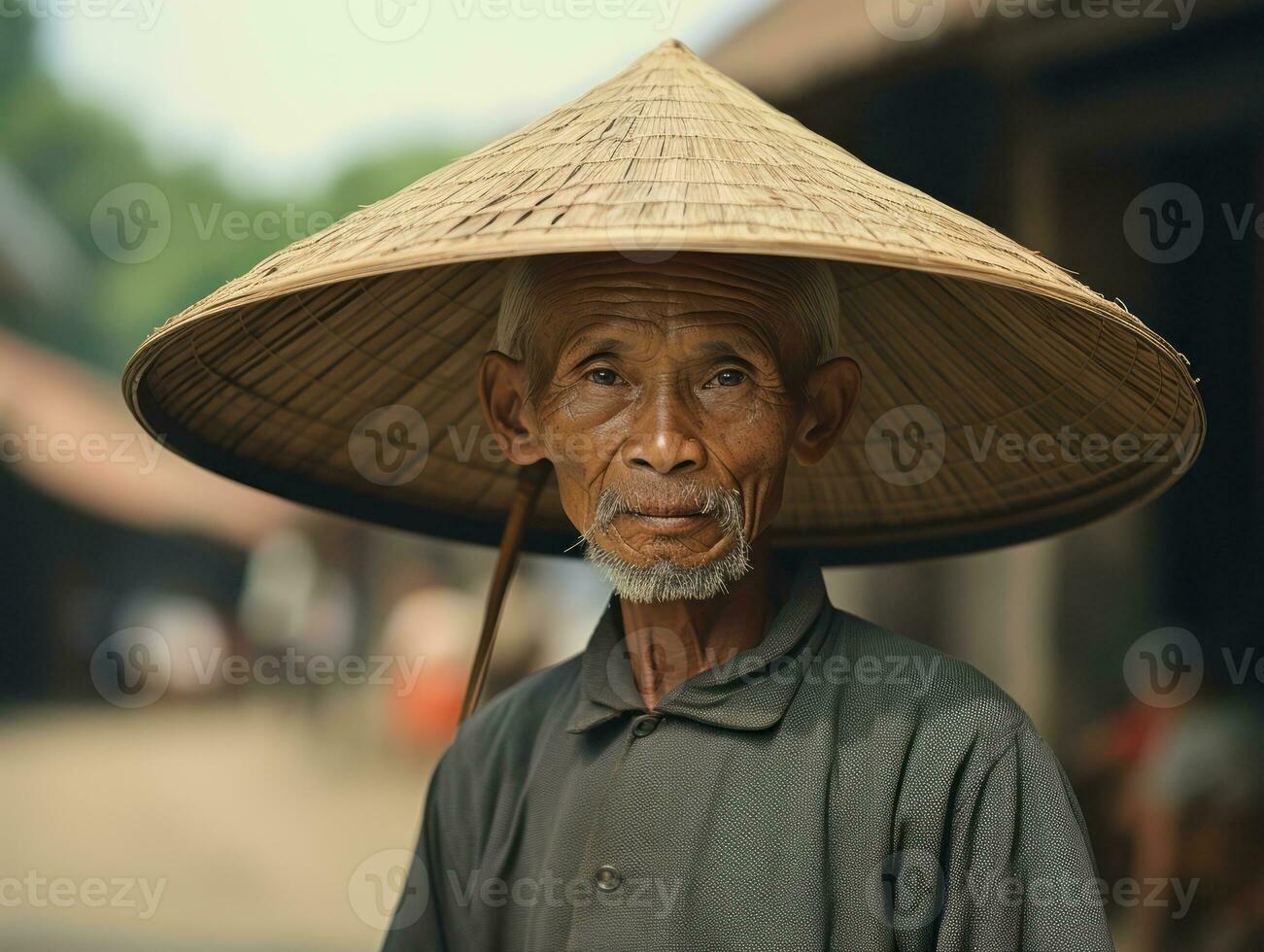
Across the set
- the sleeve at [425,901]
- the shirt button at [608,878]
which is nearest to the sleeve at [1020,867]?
the shirt button at [608,878]

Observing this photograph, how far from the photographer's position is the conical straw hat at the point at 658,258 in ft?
4.66

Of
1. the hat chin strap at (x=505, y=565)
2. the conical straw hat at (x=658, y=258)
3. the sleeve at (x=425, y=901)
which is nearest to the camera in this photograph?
the conical straw hat at (x=658, y=258)

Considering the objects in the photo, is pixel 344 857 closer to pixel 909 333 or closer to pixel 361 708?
pixel 361 708

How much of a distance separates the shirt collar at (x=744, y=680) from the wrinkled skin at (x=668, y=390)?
11 centimetres

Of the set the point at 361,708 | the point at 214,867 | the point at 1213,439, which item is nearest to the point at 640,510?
the point at 1213,439

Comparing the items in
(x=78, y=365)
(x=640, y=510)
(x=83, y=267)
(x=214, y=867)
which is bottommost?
(x=214, y=867)

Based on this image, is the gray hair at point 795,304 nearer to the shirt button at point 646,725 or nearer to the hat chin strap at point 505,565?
the hat chin strap at point 505,565

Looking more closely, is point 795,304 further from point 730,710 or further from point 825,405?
point 730,710

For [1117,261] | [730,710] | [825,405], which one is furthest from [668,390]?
[1117,261]

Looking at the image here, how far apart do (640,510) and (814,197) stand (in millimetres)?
406

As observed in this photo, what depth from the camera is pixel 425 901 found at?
1902 mm

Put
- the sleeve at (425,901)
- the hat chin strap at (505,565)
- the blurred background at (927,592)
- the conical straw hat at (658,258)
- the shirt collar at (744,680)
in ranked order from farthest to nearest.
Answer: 1. the blurred background at (927,592)
2. the hat chin strap at (505,565)
3. the sleeve at (425,901)
4. the shirt collar at (744,680)
5. the conical straw hat at (658,258)

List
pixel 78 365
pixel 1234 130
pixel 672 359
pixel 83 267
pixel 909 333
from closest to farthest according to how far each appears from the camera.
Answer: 1. pixel 672 359
2. pixel 909 333
3. pixel 1234 130
4. pixel 78 365
5. pixel 83 267

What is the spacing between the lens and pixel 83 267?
17547 millimetres
